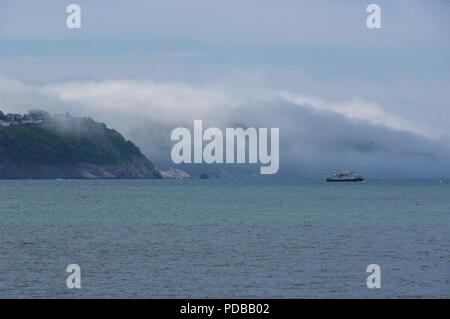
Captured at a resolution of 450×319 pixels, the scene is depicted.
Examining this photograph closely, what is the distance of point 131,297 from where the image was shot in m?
48.6

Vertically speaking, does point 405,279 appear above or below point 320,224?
below

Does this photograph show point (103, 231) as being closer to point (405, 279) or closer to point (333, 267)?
point (333, 267)

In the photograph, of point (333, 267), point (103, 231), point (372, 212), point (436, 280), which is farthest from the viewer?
point (372, 212)

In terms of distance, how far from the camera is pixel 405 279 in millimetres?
55219

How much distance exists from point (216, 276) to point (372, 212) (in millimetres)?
80981

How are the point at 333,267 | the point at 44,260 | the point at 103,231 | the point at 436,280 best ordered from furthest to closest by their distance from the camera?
the point at 103,231 → the point at 44,260 → the point at 333,267 → the point at 436,280

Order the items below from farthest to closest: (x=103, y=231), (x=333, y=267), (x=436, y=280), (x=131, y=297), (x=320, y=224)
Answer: (x=320, y=224) < (x=103, y=231) < (x=333, y=267) < (x=436, y=280) < (x=131, y=297)
